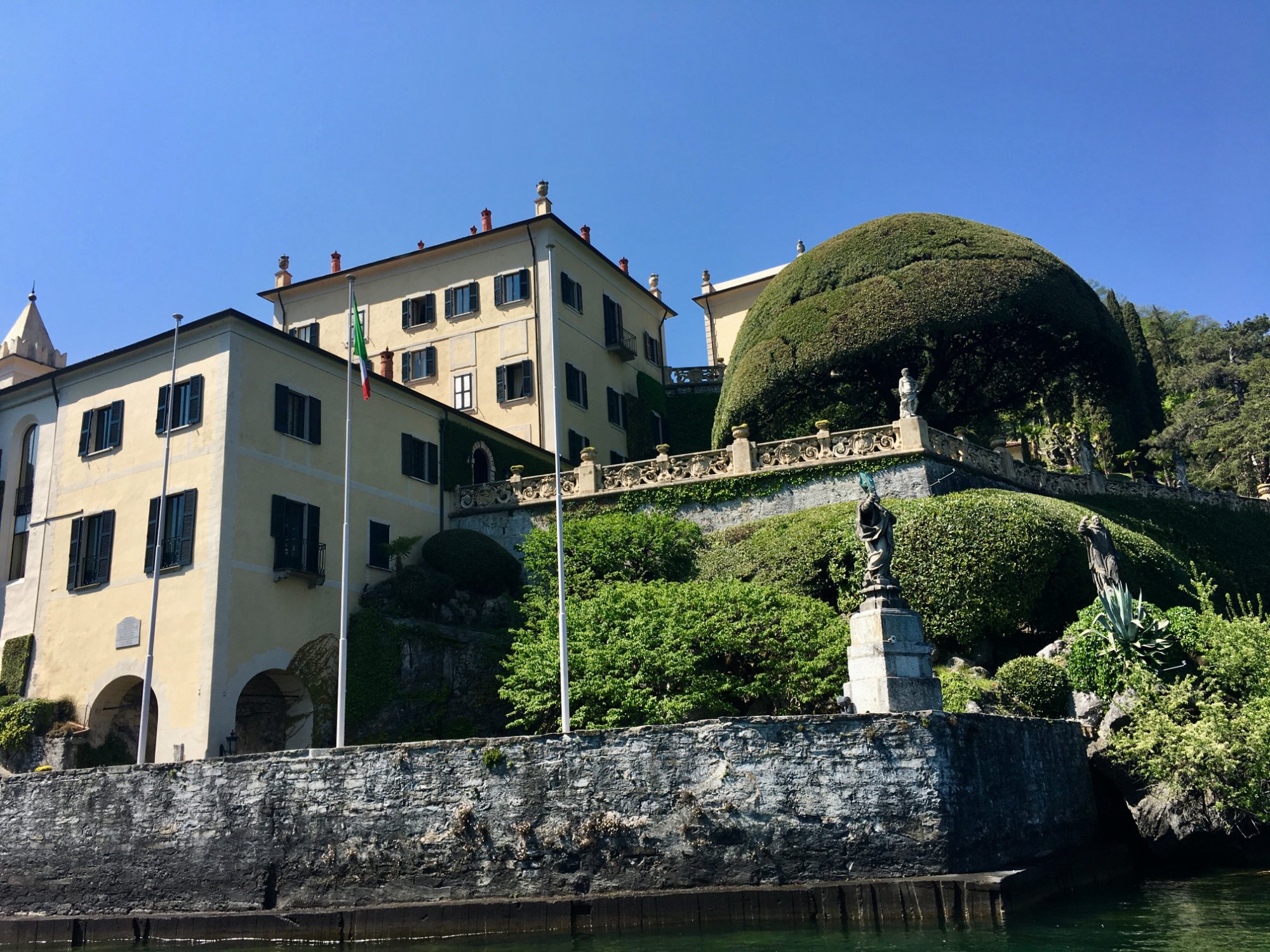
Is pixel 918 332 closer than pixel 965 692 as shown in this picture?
No

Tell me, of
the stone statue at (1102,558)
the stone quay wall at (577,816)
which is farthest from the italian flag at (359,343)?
the stone statue at (1102,558)

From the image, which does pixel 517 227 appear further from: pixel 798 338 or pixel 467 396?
pixel 798 338

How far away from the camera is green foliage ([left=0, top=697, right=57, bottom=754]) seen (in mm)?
25500

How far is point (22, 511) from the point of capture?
30516 millimetres

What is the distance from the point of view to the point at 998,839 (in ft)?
53.5

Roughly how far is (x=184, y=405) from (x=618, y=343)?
18938 mm

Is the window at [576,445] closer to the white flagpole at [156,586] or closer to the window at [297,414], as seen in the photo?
the window at [297,414]

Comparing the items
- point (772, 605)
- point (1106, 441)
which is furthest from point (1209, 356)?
point (772, 605)

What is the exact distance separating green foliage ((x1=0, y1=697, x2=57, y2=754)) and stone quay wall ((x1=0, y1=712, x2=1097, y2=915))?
7481 mm

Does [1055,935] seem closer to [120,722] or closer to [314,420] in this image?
[314,420]

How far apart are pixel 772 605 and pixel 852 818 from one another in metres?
7.78

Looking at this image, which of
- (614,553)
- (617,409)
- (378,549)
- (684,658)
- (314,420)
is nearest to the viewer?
(684,658)

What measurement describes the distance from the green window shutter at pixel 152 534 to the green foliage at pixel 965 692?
1668 centimetres

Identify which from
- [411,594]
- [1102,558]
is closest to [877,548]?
[1102,558]
